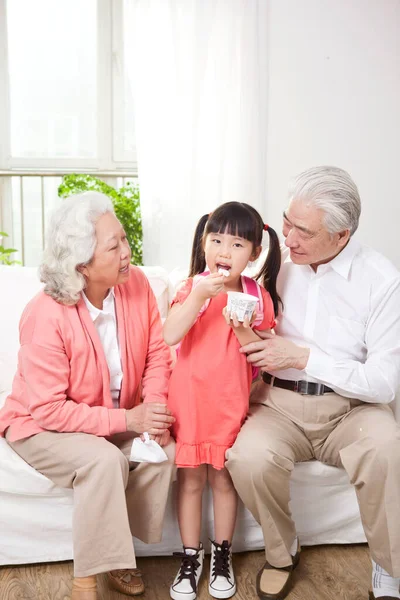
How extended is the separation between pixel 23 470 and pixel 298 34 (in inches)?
89.9

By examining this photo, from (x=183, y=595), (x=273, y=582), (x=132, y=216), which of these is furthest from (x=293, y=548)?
(x=132, y=216)

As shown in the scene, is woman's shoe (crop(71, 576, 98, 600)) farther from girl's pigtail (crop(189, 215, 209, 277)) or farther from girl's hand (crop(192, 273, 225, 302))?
girl's pigtail (crop(189, 215, 209, 277))

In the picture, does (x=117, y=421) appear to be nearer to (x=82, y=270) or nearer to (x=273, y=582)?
(x=82, y=270)

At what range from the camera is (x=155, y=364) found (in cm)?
225

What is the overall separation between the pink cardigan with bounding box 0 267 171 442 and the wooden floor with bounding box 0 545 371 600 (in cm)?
44

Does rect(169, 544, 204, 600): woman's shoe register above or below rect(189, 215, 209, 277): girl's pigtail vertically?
below

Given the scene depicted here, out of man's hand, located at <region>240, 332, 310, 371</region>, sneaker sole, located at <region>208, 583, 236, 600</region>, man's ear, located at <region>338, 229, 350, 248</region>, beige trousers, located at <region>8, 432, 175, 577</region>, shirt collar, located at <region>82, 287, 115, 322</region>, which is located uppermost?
man's ear, located at <region>338, 229, 350, 248</region>

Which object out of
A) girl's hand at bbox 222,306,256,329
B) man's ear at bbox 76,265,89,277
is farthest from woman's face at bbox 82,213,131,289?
girl's hand at bbox 222,306,256,329

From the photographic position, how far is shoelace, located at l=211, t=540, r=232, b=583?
2088 millimetres

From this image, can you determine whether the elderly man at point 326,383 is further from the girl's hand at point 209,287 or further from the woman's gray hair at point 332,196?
the girl's hand at point 209,287

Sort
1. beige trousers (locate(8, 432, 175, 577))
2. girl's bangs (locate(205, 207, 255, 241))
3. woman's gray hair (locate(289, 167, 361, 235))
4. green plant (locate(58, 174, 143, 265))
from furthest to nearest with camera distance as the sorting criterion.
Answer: green plant (locate(58, 174, 143, 265)) < woman's gray hair (locate(289, 167, 361, 235)) < girl's bangs (locate(205, 207, 255, 241)) < beige trousers (locate(8, 432, 175, 577))

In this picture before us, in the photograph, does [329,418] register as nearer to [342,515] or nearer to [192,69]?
[342,515]

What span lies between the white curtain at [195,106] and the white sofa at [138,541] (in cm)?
131

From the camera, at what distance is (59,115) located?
14.4ft
